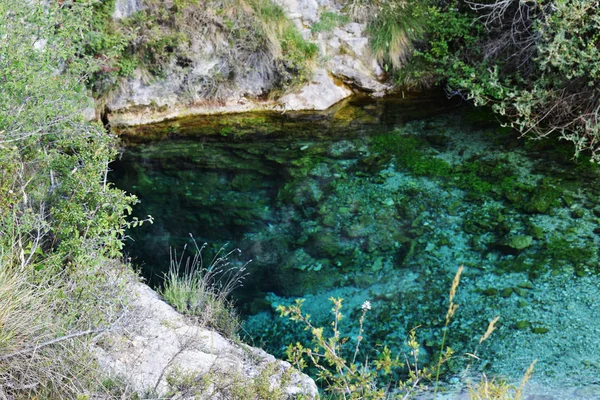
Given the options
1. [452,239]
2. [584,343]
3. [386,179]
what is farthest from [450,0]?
[584,343]

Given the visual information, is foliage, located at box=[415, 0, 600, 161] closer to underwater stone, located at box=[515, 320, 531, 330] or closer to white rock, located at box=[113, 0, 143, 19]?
underwater stone, located at box=[515, 320, 531, 330]

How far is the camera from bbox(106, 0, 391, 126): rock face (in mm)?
8852

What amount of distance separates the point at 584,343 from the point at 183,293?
3.28 metres

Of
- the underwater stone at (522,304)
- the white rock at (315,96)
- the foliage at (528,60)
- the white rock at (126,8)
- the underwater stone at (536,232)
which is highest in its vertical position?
the white rock at (126,8)

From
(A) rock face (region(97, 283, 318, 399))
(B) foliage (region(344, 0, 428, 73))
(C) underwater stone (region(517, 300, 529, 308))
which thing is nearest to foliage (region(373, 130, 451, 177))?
(B) foliage (region(344, 0, 428, 73))

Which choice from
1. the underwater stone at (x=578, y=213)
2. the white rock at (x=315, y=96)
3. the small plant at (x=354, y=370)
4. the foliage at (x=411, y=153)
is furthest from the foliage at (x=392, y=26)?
the small plant at (x=354, y=370)

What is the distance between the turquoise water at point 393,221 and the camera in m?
4.84

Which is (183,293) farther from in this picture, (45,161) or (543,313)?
(543,313)

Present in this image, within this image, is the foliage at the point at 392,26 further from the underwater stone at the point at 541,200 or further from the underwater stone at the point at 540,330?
the underwater stone at the point at 540,330

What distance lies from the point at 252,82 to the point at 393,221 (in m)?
4.10

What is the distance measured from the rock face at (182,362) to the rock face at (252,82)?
4.91m

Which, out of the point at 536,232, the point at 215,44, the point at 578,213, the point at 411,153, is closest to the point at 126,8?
the point at 215,44

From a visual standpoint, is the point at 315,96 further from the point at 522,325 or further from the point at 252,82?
the point at 522,325

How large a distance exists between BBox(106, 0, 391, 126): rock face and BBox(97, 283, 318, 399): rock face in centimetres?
491
